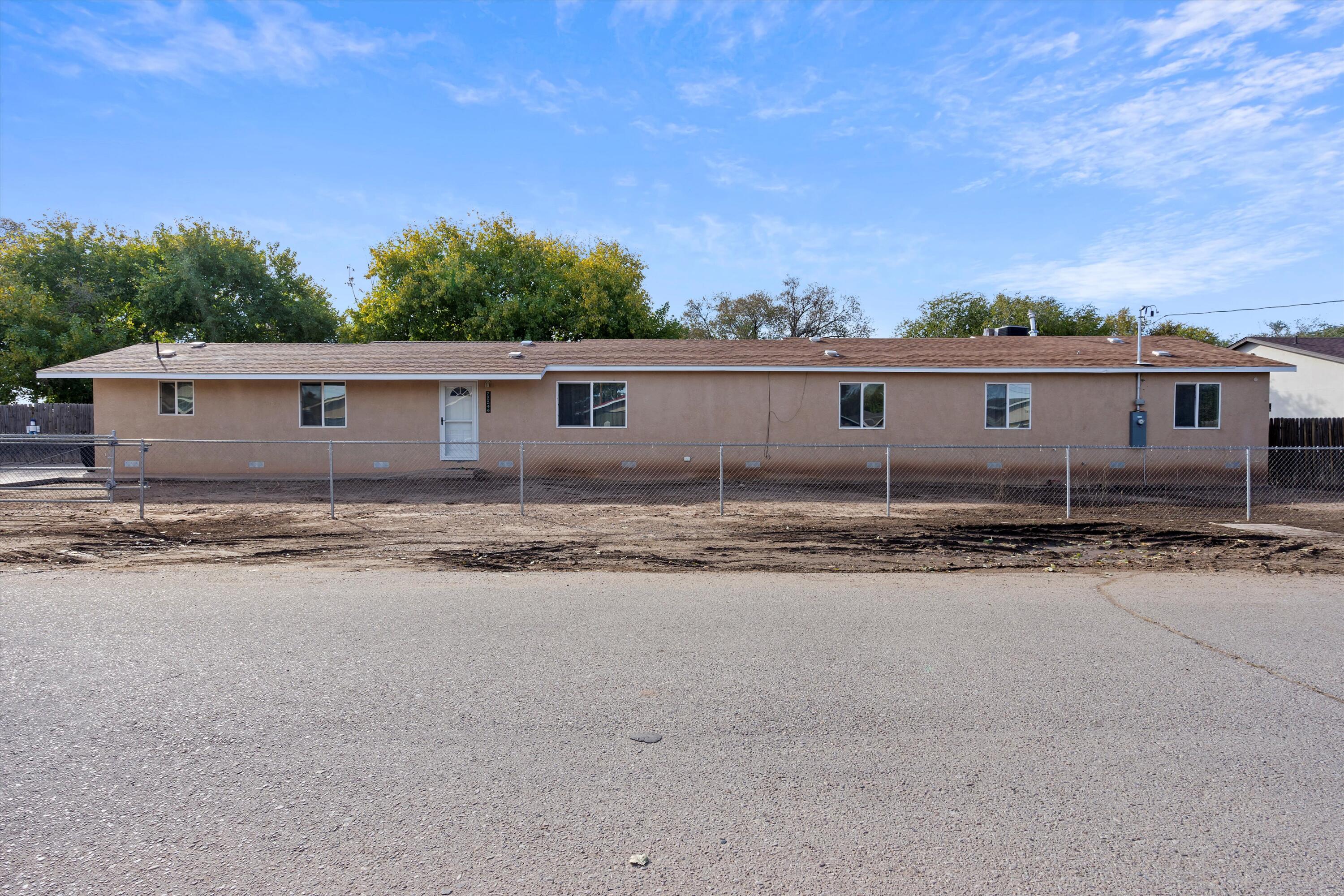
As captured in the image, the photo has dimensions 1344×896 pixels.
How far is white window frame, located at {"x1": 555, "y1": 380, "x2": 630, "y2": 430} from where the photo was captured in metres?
19.8

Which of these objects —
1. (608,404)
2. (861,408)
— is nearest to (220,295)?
(608,404)

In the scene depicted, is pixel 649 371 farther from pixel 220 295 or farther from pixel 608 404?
pixel 220 295

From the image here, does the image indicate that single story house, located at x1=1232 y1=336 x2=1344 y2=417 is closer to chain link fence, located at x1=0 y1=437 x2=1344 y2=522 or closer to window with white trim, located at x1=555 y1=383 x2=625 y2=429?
chain link fence, located at x1=0 y1=437 x2=1344 y2=522

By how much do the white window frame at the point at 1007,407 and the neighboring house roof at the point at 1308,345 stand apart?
14307 millimetres

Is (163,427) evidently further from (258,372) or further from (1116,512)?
(1116,512)

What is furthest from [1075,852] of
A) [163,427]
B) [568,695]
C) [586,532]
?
[163,427]

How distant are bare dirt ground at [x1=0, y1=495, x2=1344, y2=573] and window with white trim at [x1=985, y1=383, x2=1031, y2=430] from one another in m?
4.94

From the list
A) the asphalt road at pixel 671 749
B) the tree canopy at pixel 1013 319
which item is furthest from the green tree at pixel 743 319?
the asphalt road at pixel 671 749

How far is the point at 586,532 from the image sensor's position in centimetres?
1200

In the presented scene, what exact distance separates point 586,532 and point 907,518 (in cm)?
568

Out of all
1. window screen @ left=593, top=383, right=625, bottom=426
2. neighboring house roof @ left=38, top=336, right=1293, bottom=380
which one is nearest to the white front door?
neighboring house roof @ left=38, top=336, right=1293, bottom=380

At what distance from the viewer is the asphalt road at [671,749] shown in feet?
9.87

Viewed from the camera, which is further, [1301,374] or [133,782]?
[1301,374]

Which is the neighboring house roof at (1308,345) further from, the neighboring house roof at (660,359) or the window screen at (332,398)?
the window screen at (332,398)
